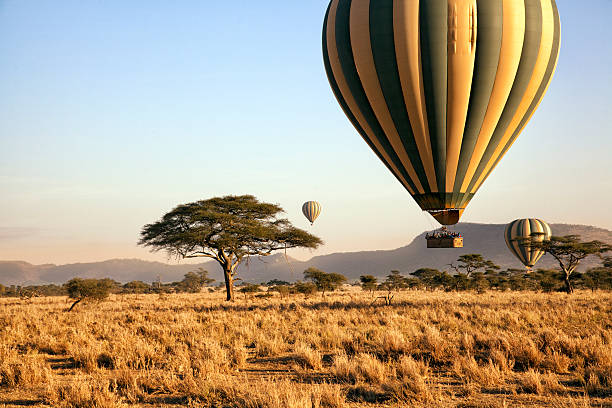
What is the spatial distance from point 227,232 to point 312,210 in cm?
3465

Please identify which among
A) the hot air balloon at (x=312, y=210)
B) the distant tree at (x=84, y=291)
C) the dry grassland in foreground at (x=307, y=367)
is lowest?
the dry grassland in foreground at (x=307, y=367)

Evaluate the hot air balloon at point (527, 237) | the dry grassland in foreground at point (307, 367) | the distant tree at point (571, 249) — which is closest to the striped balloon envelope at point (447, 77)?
the dry grassland in foreground at point (307, 367)

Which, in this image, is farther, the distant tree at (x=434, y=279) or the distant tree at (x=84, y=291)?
the distant tree at (x=434, y=279)

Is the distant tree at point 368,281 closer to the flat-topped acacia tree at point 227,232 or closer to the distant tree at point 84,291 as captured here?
the flat-topped acacia tree at point 227,232

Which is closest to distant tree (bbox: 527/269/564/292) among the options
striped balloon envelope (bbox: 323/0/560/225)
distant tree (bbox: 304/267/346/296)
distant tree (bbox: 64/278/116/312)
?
distant tree (bbox: 304/267/346/296)

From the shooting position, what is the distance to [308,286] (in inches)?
1735

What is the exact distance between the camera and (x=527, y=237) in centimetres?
6009

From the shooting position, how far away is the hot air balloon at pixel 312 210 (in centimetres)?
6950

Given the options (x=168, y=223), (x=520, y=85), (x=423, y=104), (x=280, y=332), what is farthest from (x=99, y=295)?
(x=520, y=85)

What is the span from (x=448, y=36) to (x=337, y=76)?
4895 mm

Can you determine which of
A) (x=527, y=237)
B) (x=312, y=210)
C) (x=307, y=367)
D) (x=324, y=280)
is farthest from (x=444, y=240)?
(x=312, y=210)

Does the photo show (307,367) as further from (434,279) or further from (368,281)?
(434,279)

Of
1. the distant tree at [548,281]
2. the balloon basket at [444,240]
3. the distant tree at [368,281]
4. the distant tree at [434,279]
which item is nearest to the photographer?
the balloon basket at [444,240]

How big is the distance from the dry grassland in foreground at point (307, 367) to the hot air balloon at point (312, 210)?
51.1m
